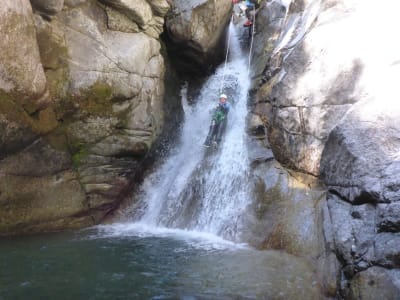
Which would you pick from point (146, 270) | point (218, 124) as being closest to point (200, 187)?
point (218, 124)

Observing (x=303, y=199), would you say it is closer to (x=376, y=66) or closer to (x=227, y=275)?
(x=227, y=275)

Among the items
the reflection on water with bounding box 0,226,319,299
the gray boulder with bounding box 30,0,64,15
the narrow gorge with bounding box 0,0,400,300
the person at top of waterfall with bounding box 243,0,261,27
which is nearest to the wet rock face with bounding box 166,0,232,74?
the narrow gorge with bounding box 0,0,400,300

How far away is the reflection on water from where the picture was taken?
7.08 m

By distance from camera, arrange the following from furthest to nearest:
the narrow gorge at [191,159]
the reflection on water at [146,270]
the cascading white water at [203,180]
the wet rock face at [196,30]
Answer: the wet rock face at [196,30], the cascading white water at [203,180], the narrow gorge at [191,159], the reflection on water at [146,270]

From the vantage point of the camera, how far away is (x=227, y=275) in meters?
7.62

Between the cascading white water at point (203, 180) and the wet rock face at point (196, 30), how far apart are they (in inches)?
61.7

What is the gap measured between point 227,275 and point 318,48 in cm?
623

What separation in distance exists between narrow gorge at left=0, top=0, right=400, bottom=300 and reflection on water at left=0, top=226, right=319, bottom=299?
4cm

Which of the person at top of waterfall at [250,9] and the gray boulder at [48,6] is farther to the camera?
the person at top of waterfall at [250,9]

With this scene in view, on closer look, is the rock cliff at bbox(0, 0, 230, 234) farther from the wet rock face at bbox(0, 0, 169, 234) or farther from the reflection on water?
the reflection on water

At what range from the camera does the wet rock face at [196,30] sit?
14.4 m

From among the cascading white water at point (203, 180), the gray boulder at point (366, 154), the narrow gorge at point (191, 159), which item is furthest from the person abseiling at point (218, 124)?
the gray boulder at point (366, 154)

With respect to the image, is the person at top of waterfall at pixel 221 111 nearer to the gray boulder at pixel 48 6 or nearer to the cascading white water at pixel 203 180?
the cascading white water at pixel 203 180

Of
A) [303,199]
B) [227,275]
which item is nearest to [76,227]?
[227,275]
